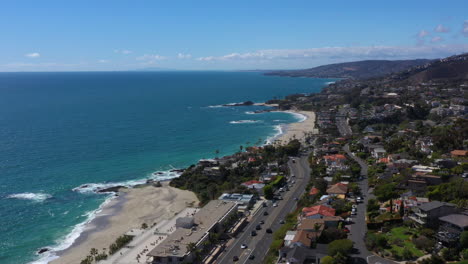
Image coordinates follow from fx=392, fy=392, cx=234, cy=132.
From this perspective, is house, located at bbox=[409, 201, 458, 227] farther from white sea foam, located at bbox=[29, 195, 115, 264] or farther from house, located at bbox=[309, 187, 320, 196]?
white sea foam, located at bbox=[29, 195, 115, 264]

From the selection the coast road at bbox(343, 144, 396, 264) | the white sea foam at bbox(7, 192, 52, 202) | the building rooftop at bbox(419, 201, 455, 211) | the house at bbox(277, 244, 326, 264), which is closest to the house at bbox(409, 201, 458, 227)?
the building rooftop at bbox(419, 201, 455, 211)

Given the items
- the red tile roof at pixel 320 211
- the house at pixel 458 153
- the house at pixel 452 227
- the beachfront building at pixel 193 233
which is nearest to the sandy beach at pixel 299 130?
the house at pixel 458 153

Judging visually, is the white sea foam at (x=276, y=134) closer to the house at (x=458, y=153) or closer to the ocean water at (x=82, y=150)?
the ocean water at (x=82, y=150)

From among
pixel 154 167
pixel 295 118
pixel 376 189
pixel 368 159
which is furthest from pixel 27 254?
pixel 295 118

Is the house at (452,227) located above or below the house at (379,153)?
above

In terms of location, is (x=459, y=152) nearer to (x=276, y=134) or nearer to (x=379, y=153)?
(x=379, y=153)

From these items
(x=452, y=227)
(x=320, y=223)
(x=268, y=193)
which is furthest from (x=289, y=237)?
(x=268, y=193)
